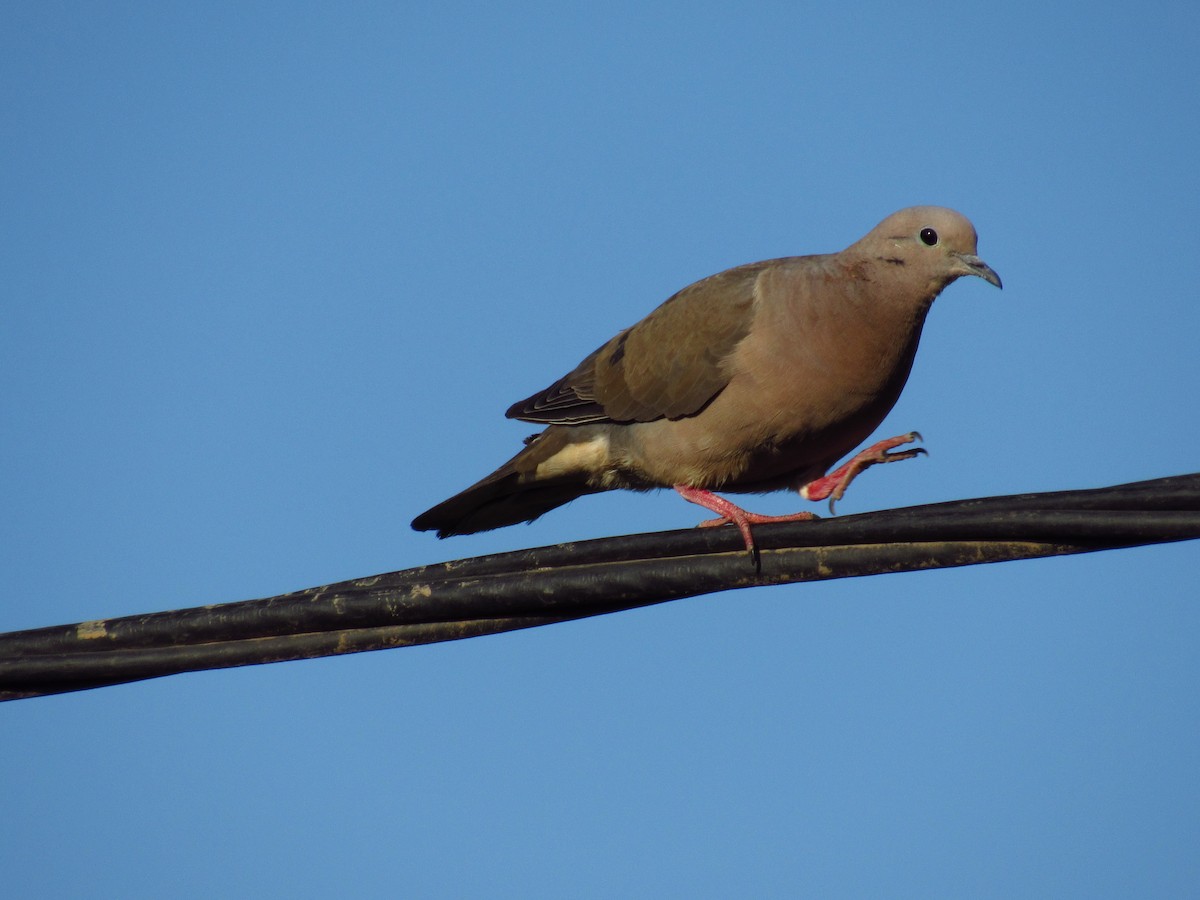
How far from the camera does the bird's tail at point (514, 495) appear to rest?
190 inches

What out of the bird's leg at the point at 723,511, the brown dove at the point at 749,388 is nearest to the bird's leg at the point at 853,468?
the brown dove at the point at 749,388

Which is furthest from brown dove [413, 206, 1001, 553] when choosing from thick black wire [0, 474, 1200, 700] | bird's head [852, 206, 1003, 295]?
thick black wire [0, 474, 1200, 700]

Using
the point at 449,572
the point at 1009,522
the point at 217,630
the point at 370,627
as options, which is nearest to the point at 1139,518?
the point at 1009,522

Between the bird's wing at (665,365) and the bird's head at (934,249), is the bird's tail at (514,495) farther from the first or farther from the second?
the bird's head at (934,249)

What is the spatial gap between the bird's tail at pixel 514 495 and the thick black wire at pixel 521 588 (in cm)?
183

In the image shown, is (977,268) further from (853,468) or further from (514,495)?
(514,495)

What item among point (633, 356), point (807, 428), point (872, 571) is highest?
point (633, 356)

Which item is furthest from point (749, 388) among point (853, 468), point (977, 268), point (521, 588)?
point (521, 588)

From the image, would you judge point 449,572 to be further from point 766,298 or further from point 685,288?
point 685,288

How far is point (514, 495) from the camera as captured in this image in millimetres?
5082

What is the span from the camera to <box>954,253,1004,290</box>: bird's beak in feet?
14.5

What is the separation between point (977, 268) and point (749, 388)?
2.84 feet

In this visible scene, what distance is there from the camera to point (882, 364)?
4.42m

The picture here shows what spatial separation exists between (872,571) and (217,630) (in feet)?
4.63
